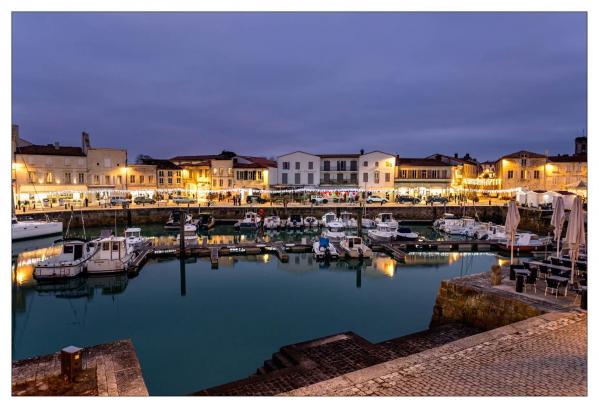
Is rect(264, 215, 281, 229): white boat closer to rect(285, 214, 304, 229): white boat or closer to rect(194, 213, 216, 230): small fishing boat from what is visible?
rect(285, 214, 304, 229): white boat

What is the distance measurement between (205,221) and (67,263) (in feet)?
80.0

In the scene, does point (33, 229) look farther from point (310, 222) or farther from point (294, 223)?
point (310, 222)

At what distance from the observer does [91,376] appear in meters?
8.45

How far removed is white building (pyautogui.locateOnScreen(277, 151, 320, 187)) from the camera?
65.3m

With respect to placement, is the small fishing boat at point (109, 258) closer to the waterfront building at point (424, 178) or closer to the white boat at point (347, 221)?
the white boat at point (347, 221)

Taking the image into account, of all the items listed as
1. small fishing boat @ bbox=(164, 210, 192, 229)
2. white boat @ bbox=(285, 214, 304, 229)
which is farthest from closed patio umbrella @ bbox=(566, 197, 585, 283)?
small fishing boat @ bbox=(164, 210, 192, 229)

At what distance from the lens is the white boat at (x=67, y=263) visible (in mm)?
22359

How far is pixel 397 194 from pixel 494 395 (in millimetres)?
59512

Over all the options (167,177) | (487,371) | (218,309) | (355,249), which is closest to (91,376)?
(487,371)

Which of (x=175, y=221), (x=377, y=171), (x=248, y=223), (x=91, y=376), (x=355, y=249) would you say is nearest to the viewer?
(x=91, y=376)

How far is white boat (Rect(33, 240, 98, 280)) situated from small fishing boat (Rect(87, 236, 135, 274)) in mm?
568

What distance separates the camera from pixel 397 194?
64562 mm
